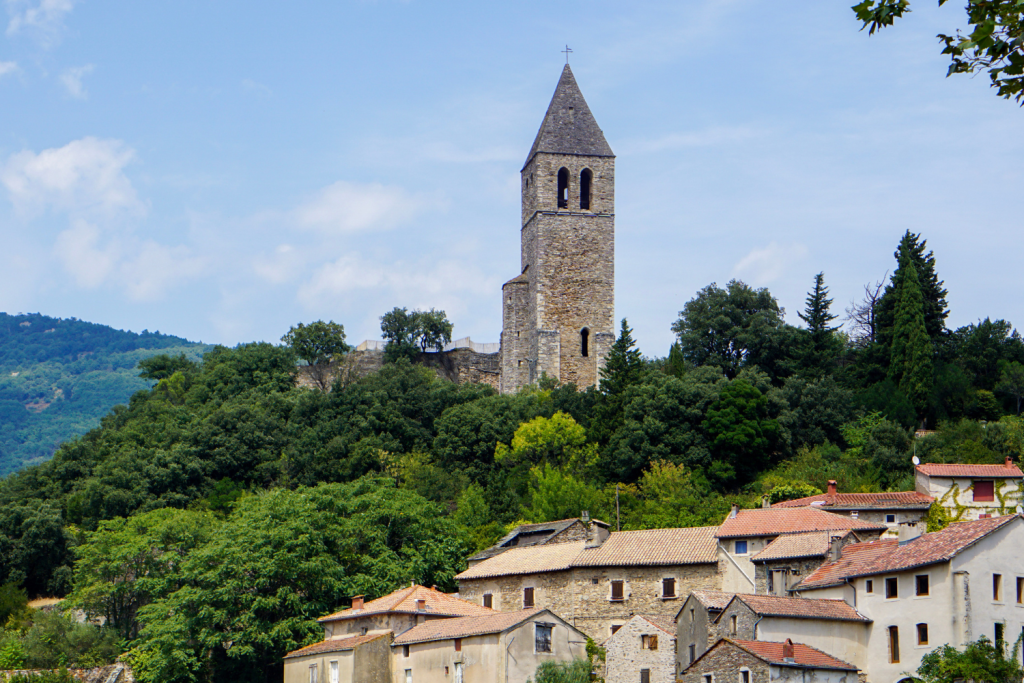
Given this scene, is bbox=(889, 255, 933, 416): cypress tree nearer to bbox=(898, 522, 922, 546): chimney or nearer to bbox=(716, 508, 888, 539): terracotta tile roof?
bbox=(716, 508, 888, 539): terracotta tile roof

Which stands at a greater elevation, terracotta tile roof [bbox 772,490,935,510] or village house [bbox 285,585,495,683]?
terracotta tile roof [bbox 772,490,935,510]

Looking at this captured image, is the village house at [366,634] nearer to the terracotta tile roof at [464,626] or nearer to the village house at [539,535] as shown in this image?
the terracotta tile roof at [464,626]

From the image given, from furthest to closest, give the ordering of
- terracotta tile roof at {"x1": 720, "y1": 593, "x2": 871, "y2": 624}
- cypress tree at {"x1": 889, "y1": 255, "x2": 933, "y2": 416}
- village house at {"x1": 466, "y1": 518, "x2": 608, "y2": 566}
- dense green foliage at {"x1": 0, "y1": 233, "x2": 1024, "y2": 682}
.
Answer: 1. cypress tree at {"x1": 889, "y1": 255, "x2": 933, "y2": 416}
2. village house at {"x1": 466, "y1": 518, "x2": 608, "y2": 566}
3. dense green foliage at {"x1": 0, "y1": 233, "x2": 1024, "y2": 682}
4. terracotta tile roof at {"x1": 720, "y1": 593, "x2": 871, "y2": 624}

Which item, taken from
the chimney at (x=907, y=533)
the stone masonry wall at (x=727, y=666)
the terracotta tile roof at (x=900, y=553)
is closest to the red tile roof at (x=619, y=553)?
the terracotta tile roof at (x=900, y=553)

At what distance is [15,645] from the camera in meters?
43.1

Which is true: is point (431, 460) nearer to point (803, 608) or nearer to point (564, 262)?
point (564, 262)

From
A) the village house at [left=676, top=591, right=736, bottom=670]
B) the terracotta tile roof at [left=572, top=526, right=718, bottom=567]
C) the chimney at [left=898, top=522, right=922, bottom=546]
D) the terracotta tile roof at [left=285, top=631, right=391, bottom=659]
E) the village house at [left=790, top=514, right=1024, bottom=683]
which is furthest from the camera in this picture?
the terracotta tile roof at [left=572, top=526, right=718, bottom=567]

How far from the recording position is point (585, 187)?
64062mm

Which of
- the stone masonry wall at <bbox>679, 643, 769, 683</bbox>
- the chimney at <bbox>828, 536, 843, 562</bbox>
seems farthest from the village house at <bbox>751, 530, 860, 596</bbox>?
the stone masonry wall at <bbox>679, 643, 769, 683</bbox>

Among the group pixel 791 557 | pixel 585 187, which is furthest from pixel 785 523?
pixel 585 187

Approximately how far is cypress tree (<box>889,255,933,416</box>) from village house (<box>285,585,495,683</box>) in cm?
2173

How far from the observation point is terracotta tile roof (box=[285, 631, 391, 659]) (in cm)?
3628

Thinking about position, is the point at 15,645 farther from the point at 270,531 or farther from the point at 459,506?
the point at 459,506

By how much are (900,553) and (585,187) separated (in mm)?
35442
